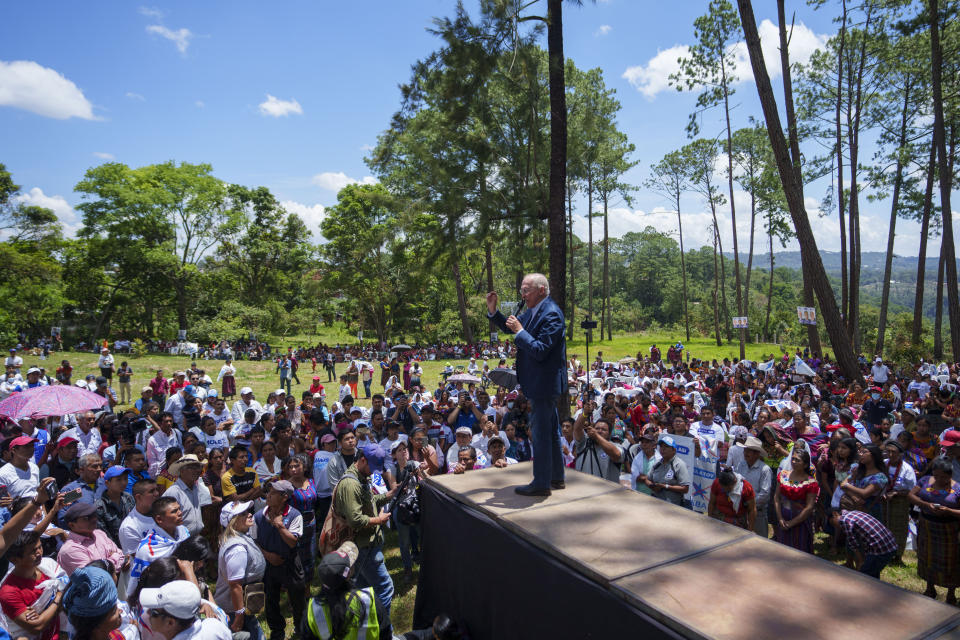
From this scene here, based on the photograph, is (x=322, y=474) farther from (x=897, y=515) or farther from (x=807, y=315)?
(x=807, y=315)

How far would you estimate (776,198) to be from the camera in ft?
97.9

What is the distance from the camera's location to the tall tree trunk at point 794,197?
11.3 m

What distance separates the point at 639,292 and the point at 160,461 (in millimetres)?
75474

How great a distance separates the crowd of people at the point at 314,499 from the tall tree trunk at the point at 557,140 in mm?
2807

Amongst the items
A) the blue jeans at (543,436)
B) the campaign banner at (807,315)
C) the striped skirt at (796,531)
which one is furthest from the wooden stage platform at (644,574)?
the campaign banner at (807,315)

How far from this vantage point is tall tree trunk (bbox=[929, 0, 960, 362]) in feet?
48.3

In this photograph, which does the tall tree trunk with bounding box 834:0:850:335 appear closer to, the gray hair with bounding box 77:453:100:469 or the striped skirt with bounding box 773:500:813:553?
the striped skirt with bounding box 773:500:813:553

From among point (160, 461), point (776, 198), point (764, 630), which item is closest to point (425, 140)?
point (160, 461)

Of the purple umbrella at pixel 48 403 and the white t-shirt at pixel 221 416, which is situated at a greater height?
the purple umbrella at pixel 48 403

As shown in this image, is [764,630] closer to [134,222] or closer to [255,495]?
[255,495]

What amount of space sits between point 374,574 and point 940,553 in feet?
17.2

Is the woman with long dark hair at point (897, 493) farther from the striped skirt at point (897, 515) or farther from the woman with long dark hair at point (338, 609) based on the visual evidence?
the woman with long dark hair at point (338, 609)

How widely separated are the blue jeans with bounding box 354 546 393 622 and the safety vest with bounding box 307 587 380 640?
95 centimetres

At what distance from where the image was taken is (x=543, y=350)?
11.9ft
